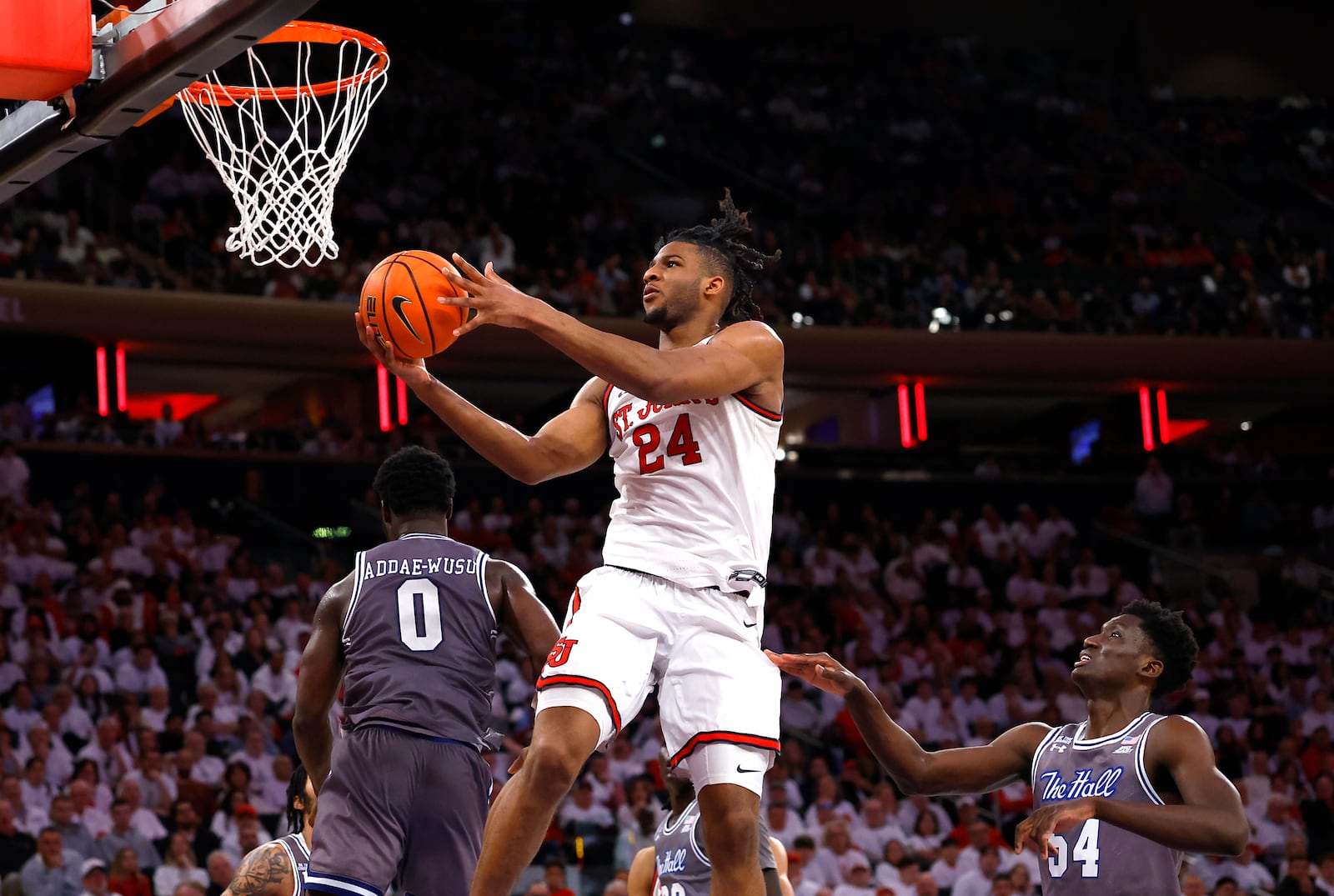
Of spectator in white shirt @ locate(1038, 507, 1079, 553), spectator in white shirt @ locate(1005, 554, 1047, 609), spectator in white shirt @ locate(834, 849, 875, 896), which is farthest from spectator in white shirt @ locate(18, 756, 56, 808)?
spectator in white shirt @ locate(1038, 507, 1079, 553)

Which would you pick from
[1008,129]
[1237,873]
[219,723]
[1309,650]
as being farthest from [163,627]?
[1008,129]

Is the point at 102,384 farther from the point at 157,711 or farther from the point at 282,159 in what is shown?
the point at 282,159

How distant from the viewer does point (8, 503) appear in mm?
14398

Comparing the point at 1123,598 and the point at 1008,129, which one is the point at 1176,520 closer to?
the point at 1123,598

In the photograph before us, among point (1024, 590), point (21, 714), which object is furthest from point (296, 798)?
point (1024, 590)

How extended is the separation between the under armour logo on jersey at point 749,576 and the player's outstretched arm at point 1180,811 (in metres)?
0.98

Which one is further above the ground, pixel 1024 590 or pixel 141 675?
pixel 1024 590

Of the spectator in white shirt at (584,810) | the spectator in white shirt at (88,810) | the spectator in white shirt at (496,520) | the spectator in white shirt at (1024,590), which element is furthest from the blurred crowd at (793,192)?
the spectator in white shirt at (584,810)

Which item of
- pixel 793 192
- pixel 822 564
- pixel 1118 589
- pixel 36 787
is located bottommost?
pixel 36 787

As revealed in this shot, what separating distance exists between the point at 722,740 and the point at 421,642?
40.1 inches

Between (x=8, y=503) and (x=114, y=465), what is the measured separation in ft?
6.01

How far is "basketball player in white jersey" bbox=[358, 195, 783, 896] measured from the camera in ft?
13.7

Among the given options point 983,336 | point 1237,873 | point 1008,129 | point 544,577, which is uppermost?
point 1008,129

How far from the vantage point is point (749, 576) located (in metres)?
4.50
